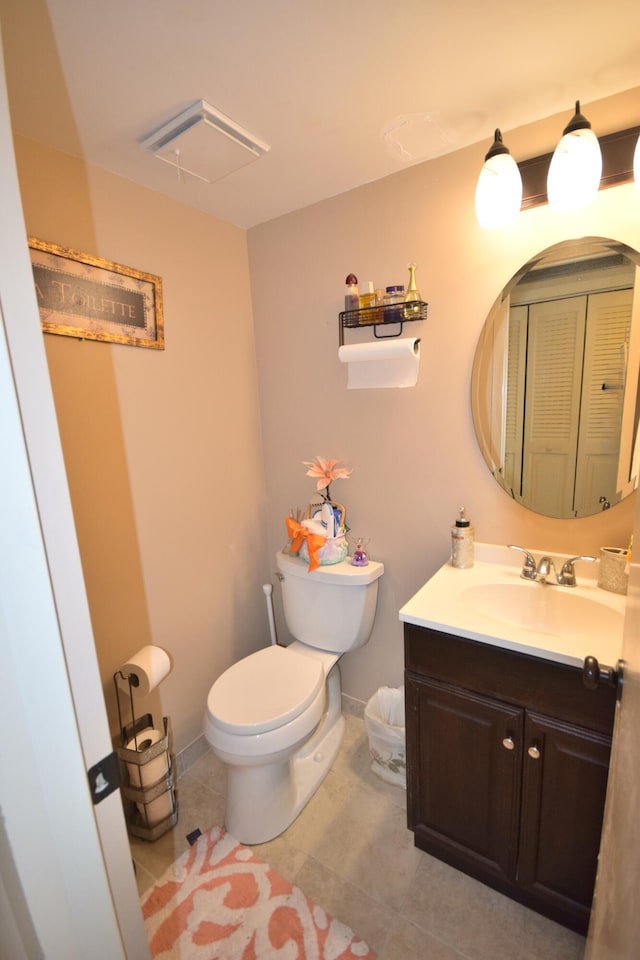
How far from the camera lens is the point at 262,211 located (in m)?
1.72

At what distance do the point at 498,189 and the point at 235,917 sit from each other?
2278 millimetres

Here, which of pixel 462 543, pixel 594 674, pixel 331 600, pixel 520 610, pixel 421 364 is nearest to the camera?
pixel 594 674

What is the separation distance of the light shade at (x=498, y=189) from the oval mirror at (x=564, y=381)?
0.17 m

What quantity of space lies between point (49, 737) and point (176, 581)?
123cm

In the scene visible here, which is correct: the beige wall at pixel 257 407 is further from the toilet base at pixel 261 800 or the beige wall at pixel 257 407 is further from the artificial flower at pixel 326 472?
the toilet base at pixel 261 800

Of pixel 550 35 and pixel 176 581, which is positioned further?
pixel 176 581

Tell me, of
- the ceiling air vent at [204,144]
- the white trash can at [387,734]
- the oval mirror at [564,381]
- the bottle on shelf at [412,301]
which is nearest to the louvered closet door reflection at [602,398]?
the oval mirror at [564,381]

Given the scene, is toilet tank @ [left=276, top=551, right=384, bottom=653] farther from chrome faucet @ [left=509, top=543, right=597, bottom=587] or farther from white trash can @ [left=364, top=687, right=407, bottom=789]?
chrome faucet @ [left=509, top=543, right=597, bottom=587]

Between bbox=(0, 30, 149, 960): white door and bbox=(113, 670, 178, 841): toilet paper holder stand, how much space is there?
95 centimetres

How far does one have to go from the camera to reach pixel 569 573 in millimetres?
1291

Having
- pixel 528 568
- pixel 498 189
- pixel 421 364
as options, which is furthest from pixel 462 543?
pixel 498 189

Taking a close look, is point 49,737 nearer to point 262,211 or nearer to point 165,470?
point 165,470

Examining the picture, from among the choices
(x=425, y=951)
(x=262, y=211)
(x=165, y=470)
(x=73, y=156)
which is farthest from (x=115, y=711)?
(x=262, y=211)

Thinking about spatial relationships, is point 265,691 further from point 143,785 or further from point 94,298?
point 94,298
